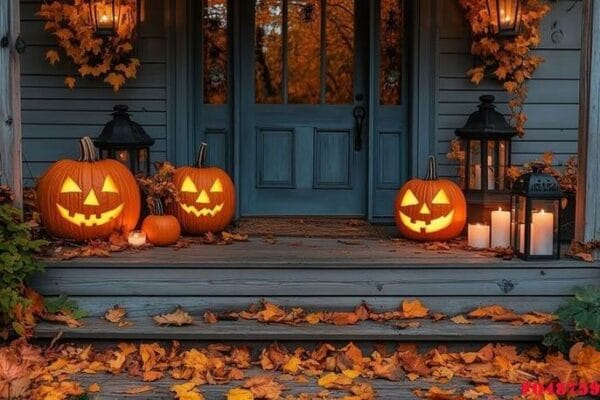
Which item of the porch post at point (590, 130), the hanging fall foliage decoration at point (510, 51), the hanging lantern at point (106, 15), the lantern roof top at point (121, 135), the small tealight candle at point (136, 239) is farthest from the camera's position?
the hanging fall foliage decoration at point (510, 51)

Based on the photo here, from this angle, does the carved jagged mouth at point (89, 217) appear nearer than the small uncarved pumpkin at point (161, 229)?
Yes

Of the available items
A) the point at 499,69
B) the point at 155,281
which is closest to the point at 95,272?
the point at 155,281

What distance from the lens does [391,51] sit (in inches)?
228

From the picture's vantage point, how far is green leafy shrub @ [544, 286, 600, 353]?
328 cm

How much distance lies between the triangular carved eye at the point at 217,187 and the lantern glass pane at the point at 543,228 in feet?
5.98

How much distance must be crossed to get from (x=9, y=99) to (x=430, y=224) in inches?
93.4

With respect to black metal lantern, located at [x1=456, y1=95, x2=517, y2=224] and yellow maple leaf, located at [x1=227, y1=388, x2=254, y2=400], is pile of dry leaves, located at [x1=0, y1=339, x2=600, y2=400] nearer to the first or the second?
yellow maple leaf, located at [x1=227, y1=388, x2=254, y2=400]

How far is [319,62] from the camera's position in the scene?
19.1 ft

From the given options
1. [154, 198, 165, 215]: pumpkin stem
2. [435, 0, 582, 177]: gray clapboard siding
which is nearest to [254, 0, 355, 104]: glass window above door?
[435, 0, 582, 177]: gray clapboard siding

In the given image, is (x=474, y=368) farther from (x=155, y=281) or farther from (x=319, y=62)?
(x=319, y=62)

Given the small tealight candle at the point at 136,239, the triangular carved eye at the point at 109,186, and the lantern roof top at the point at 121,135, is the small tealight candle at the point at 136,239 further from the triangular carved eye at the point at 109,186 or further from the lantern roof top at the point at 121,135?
the lantern roof top at the point at 121,135

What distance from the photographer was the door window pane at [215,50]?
576 centimetres

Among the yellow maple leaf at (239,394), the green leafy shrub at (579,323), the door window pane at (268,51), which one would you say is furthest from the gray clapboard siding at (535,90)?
the yellow maple leaf at (239,394)

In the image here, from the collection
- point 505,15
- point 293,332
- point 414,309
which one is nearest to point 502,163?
point 505,15
